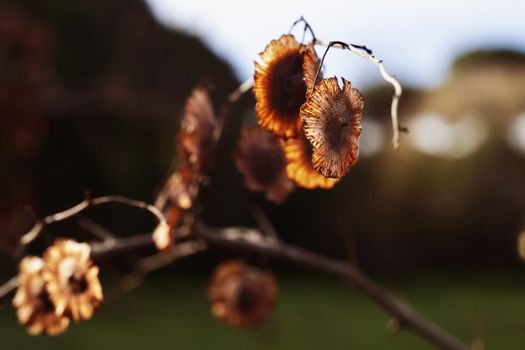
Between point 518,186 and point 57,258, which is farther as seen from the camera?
point 518,186

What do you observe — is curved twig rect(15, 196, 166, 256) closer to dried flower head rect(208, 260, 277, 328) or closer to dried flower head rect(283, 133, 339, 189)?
dried flower head rect(283, 133, 339, 189)

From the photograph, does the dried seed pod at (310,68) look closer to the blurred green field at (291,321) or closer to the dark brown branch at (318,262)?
the dark brown branch at (318,262)

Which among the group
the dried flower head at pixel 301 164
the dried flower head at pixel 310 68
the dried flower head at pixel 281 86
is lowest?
the dried flower head at pixel 301 164

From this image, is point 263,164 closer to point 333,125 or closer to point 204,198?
point 333,125

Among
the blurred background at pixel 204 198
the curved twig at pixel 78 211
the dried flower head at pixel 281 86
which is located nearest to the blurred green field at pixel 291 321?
the blurred background at pixel 204 198

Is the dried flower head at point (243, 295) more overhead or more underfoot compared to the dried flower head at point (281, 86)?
more underfoot

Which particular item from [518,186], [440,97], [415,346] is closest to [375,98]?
[440,97]

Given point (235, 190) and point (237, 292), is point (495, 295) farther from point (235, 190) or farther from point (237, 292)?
point (237, 292)

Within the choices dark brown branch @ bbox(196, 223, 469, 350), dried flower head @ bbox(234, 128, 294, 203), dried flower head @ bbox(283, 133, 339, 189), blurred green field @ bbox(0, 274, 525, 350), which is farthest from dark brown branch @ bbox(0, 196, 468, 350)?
blurred green field @ bbox(0, 274, 525, 350)
